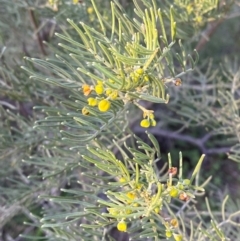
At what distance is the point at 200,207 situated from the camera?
2.23 metres

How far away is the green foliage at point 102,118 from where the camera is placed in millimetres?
772

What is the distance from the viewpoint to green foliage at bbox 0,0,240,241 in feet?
2.53

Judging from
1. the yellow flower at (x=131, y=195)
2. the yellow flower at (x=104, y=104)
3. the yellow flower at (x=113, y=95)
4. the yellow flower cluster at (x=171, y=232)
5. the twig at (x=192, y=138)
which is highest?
the yellow flower at (x=113, y=95)

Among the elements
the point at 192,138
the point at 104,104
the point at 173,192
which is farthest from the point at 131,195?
the point at 192,138

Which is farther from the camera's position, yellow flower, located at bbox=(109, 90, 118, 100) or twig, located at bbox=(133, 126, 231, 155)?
twig, located at bbox=(133, 126, 231, 155)

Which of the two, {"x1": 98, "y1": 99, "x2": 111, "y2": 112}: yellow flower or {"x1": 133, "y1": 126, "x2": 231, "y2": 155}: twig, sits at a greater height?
{"x1": 98, "y1": 99, "x2": 111, "y2": 112}: yellow flower

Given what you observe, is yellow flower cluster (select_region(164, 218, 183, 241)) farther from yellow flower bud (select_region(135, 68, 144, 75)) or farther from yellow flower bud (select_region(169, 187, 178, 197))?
yellow flower bud (select_region(135, 68, 144, 75))

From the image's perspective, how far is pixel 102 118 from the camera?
0.79 meters

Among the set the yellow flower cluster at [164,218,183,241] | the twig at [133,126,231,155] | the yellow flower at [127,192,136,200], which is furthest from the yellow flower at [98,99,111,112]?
the twig at [133,126,231,155]

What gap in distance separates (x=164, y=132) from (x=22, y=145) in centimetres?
103

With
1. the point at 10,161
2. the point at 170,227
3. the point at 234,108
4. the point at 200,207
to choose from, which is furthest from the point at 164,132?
the point at 170,227

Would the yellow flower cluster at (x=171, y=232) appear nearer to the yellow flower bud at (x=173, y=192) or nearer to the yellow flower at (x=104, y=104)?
the yellow flower bud at (x=173, y=192)

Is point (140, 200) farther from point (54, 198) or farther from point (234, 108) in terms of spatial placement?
point (234, 108)

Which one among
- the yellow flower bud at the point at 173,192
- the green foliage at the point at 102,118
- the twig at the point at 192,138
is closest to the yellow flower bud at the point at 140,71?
the green foliage at the point at 102,118
